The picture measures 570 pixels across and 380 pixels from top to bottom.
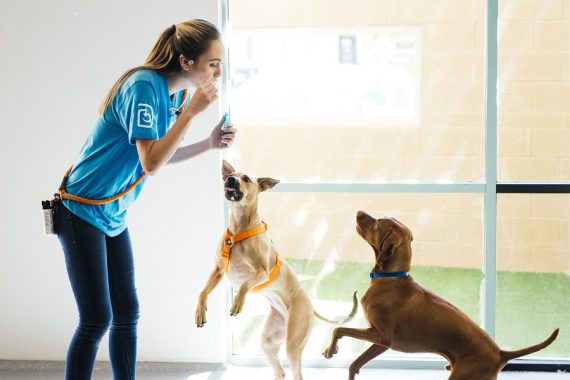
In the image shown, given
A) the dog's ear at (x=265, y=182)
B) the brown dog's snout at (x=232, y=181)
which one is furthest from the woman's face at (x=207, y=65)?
the dog's ear at (x=265, y=182)

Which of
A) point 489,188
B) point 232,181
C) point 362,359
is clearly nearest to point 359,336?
point 362,359

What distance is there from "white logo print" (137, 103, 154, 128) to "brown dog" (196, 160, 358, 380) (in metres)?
0.46

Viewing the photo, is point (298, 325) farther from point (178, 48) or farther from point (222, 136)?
point (178, 48)

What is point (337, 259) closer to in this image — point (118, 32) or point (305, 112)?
point (305, 112)

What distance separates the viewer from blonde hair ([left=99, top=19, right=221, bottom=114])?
2.09 m

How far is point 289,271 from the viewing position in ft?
8.35

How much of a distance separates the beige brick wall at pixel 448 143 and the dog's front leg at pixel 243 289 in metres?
0.91

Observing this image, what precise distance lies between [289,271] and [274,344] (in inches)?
11.8

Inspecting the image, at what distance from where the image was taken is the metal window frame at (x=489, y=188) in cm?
307

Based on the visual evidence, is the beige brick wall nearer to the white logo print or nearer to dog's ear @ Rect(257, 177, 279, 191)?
dog's ear @ Rect(257, 177, 279, 191)

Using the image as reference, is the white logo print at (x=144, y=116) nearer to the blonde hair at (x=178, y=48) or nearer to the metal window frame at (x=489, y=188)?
the blonde hair at (x=178, y=48)

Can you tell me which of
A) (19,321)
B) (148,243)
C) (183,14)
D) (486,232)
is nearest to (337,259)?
(486,232)

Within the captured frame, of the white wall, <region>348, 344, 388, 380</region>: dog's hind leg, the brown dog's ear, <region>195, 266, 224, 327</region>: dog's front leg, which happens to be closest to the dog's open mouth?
<region>195, 266, 224, 327</region>: dog's front leg

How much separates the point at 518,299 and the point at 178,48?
2.02m
